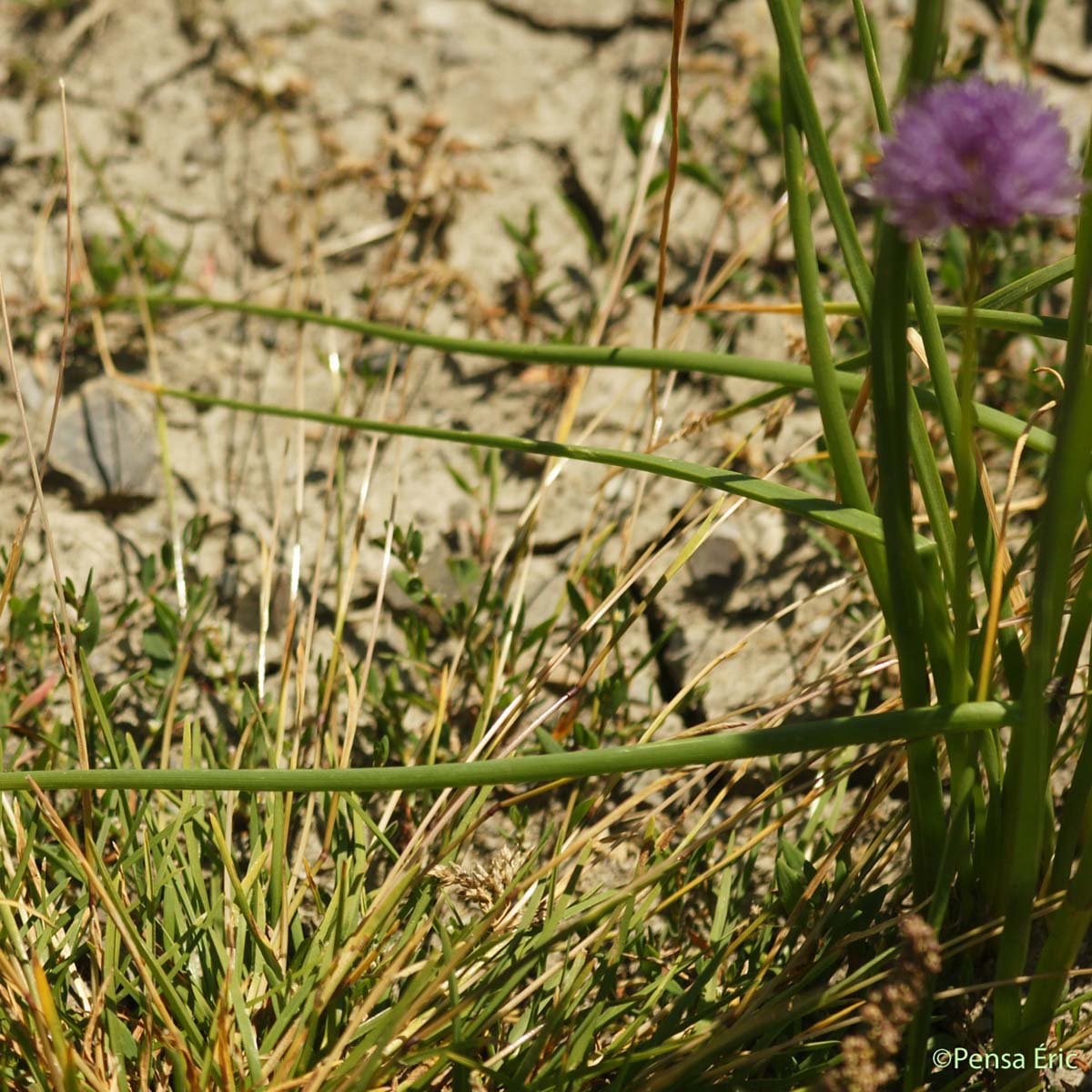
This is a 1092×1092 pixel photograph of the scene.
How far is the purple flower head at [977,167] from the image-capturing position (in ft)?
1.97

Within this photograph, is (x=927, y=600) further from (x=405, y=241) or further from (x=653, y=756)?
(x=405, y=241)

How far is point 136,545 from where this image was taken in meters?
1.60

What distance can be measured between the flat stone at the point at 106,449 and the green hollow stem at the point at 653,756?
35.2 inches

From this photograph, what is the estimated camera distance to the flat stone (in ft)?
5.38

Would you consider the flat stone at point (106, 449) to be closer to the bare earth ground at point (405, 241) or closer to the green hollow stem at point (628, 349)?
the bare earth ground at point (405, 241)

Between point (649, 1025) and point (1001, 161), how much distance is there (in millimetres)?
857

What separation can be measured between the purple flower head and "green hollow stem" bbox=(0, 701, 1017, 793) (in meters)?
0.37

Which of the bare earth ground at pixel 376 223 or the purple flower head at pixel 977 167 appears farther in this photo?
the bare earth ground at pixel 376 223

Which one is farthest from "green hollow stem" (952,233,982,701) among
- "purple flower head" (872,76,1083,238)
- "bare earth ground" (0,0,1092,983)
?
"bare earth ground" (0,0,1092,983)

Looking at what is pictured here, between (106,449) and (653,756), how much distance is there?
3.94 ft

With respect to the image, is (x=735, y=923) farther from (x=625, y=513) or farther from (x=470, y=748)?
(x=625, y=513)

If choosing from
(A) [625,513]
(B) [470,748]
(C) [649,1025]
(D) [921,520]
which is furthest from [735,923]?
(A) [625,513]

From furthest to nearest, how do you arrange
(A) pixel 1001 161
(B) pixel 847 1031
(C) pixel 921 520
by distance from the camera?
(C) pixel 921 520, (B) pixel 847 1031, (A) pixel 1001 161

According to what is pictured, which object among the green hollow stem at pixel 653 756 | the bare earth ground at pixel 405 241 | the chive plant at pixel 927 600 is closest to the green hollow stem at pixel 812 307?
the chive plant at pixel 927 600
